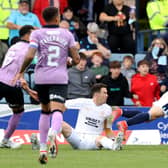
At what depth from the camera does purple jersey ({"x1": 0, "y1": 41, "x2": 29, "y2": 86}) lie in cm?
1474

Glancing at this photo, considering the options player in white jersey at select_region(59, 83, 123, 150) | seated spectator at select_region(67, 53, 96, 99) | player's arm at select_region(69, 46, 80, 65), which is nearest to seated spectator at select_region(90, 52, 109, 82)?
seated spectator at select_region(67, 53, 96, 99)

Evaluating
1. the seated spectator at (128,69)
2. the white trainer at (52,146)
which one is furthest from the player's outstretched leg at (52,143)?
the seated spectator at (128,69)

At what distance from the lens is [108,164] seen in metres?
11.7

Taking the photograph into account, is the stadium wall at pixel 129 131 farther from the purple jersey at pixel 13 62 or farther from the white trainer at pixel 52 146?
the white trainer at pixel 52 146

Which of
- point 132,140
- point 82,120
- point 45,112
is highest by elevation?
point 45,112

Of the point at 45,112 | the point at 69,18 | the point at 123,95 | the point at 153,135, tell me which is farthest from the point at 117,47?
the point at 45,112

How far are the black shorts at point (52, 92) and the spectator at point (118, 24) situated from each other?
8.83 m

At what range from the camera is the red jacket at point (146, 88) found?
18969 mm

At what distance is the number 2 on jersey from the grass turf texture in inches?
50.0

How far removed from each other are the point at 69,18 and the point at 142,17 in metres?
3.72

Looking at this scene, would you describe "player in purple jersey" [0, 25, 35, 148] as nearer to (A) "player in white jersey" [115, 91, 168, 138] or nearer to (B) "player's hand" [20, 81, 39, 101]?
(B) "player's hand" [20, 81, 39, 101]

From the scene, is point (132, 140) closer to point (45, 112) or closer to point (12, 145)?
point (12, 145)

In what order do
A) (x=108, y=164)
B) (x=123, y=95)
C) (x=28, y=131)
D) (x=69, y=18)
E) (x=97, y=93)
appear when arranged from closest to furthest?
1. (x=108, y=164)
2. (x=97, y=93)
3. (x=28, y=131)
4. (x=123, y=95)
5. (x=69, y=18)

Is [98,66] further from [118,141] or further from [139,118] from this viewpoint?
[118,141]
